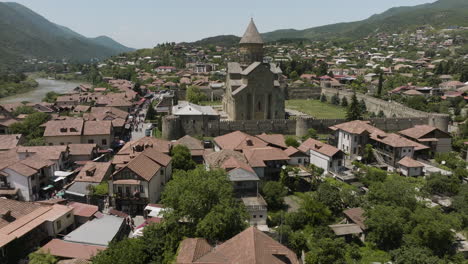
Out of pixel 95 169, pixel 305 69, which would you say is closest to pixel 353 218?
pixel 95 169

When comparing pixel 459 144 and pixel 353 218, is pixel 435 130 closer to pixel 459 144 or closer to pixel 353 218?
pixel 459 144

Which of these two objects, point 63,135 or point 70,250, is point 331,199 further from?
point 63,135

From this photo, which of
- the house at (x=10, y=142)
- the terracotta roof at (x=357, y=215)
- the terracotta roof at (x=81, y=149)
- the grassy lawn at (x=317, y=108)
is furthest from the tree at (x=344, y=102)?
the house at (x=10, y=142)

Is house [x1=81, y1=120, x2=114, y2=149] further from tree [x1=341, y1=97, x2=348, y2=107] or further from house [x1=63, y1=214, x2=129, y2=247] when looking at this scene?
tree [x1=341, y1=97, x2=348, y2=107]

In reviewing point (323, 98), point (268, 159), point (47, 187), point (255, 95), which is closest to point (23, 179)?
point (47, 187)

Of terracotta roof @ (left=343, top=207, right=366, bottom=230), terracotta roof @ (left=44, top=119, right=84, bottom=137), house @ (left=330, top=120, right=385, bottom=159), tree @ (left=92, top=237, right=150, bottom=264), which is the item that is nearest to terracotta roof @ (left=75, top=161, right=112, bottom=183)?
terracotta roof @ (left=44, top=119, right=84, bottom=137)

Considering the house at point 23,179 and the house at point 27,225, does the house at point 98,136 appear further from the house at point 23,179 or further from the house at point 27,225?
the house at point 27,225

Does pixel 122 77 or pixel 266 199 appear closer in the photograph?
pixel 266 199
